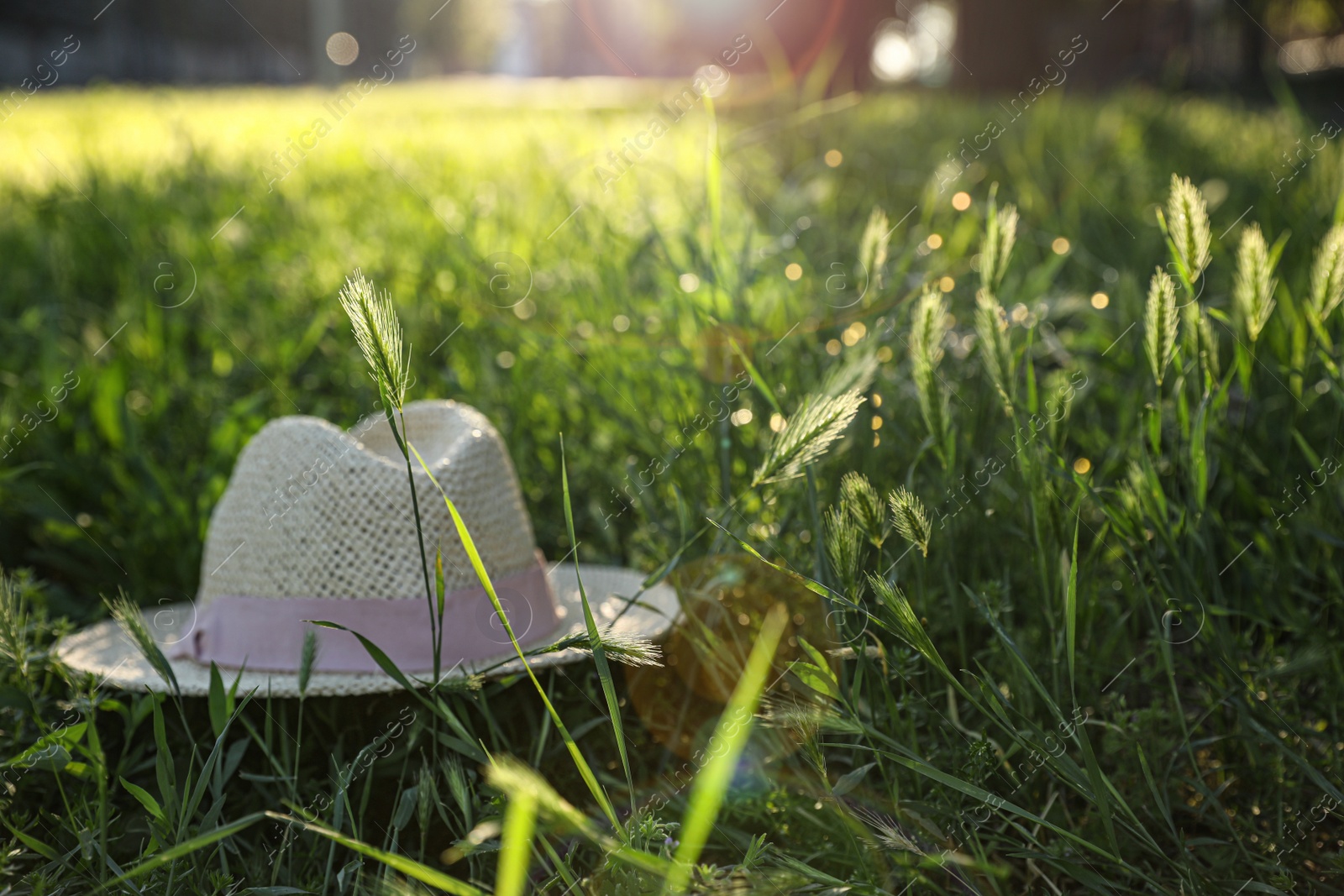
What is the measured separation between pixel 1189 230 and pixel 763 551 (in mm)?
672

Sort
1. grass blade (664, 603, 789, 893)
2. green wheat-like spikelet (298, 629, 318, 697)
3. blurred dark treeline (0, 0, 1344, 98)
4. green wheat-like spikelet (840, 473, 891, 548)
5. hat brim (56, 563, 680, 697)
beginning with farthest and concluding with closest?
1. blurred dark treeline (0, 0, 1344, 98)
2. hat brim (56, 563, 680, 697)
3. green wheat-like spikelet (298, 629, 318, 697)
4. green wheat-like spikelet (840, 473, 891, 548)
5. grass blade (664, 603, 789, 893)

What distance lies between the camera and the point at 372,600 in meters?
1.38

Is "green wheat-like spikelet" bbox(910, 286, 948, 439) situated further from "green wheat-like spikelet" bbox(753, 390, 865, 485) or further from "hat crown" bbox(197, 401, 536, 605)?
"hat crown" bbox(197, 401, 536, 605)

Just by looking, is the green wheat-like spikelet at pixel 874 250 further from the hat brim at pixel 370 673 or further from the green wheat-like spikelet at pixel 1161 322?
the hat brim at pixel 370 673

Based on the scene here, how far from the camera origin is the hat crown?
1.40 meters

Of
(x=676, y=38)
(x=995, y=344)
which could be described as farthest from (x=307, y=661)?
(x=676, y=38)

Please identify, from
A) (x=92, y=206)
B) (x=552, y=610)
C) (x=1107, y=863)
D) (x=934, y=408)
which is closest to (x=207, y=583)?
(x=552, y=610)

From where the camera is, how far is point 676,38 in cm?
3791

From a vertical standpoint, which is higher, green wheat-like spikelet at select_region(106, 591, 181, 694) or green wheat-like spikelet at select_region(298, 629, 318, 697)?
green wheat-like spikelet at select_region(106, 591, 181, 694)

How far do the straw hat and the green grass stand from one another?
0.22 feet

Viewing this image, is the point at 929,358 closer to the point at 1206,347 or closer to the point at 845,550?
the point at 845,550

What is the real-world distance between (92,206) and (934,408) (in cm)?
409

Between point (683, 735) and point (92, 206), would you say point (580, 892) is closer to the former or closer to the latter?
point (683, 735)

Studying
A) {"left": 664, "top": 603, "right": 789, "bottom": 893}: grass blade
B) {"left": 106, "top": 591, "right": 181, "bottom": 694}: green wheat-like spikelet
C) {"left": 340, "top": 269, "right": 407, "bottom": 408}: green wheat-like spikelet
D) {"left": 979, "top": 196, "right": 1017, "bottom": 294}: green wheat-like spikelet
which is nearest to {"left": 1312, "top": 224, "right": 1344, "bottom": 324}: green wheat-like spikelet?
{"left": 979, "top": 196, "right": 1017, "bottom": 294}: green wheat-like spikelet
